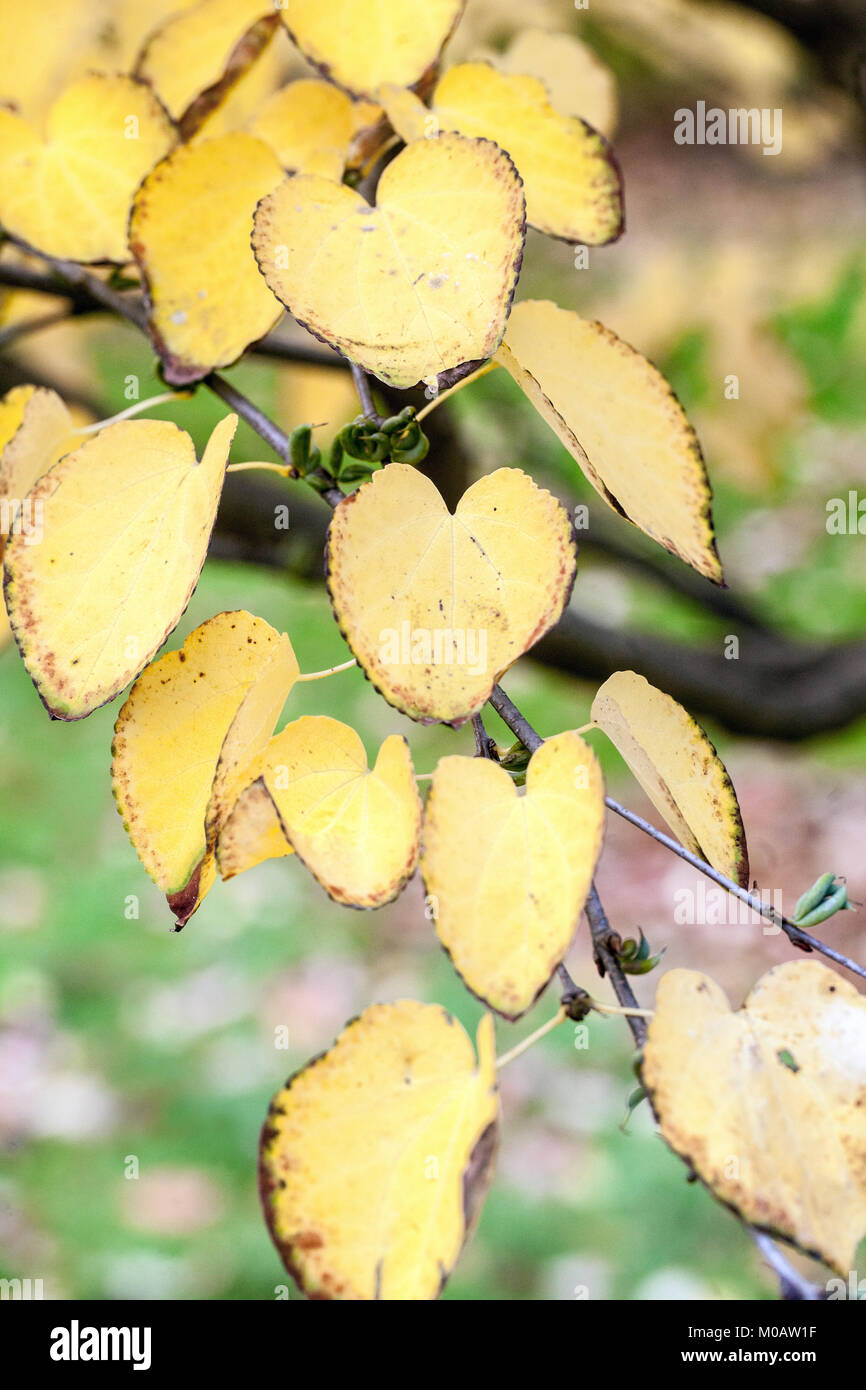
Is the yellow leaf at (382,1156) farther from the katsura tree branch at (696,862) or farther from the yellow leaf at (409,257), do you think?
the yellow leaf at (409,257)

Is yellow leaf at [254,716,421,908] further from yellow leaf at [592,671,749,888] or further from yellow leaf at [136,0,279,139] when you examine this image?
yellow leaf at [136,0,279,139]

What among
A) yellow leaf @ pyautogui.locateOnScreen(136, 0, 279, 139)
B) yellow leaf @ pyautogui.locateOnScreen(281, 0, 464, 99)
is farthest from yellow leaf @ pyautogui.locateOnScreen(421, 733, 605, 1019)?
yellow leaf @ pyautogui.locateOnScreen(136, 0, 279, 139)

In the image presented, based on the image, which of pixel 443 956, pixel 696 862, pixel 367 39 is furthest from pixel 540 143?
pixel 443 956

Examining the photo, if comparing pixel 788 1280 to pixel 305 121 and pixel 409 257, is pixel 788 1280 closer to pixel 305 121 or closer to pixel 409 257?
pixel 409 257

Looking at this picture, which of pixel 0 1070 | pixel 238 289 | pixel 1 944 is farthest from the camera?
pixel 1 944
